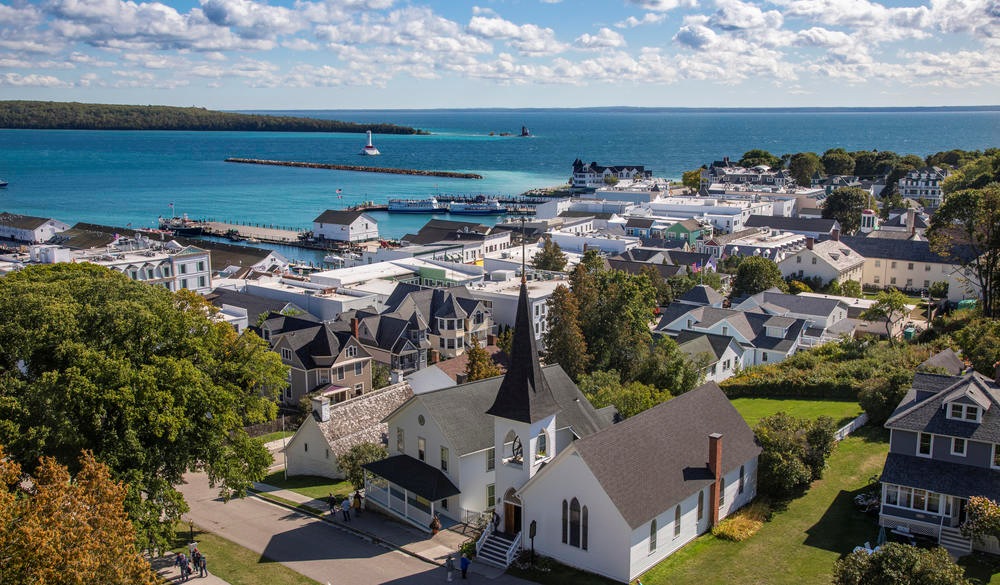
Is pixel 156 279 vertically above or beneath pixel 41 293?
beneath

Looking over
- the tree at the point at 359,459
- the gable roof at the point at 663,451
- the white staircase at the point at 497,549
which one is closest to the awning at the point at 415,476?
the tree at the point at 359,459

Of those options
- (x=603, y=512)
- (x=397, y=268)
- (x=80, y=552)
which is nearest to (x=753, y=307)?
(x=397, y=268)

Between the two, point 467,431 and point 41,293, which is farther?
point 467,431

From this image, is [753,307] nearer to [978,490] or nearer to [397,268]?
[397,268]

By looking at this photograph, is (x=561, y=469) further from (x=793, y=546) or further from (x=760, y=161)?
(x=760, y=161)

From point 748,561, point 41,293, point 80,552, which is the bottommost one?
point 748,561

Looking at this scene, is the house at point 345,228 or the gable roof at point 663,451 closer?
the gable roof at point 663,451

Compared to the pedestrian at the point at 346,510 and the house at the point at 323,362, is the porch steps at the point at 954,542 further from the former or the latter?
the house at the point at 323,362
